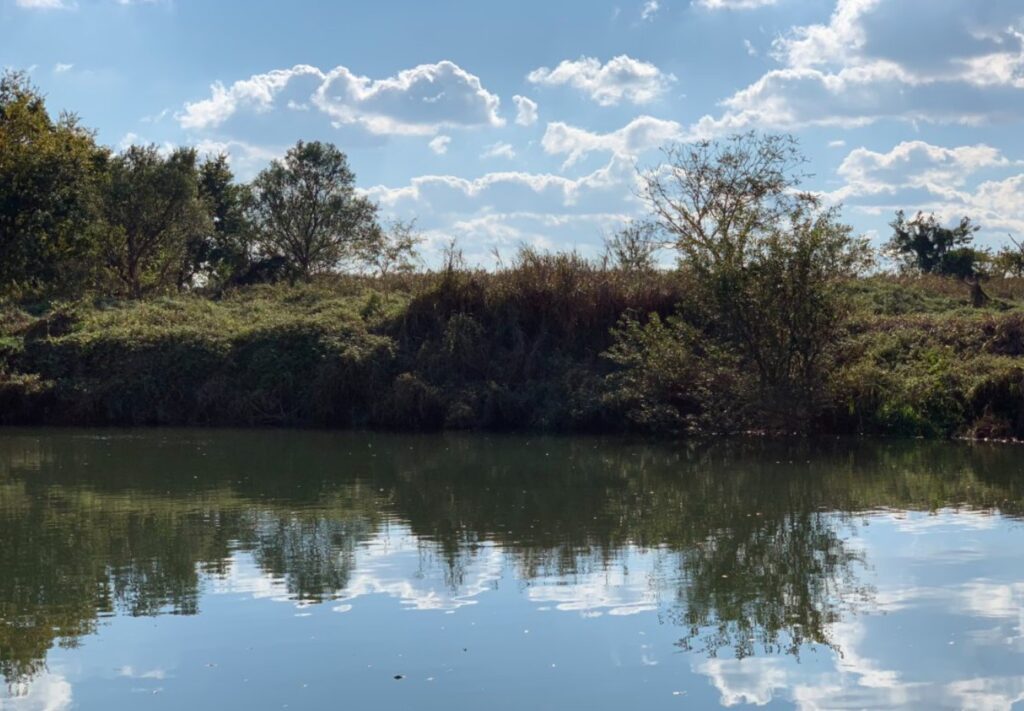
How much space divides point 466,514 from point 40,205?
2053cm

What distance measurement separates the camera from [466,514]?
1628 cm

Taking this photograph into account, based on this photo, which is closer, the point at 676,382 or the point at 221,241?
the point at 676,382

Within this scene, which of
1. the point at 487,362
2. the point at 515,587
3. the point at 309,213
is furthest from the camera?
the point at 309,213

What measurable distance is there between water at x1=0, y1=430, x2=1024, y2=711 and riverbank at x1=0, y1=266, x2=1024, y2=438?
4.74 metres

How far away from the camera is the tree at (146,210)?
4597 centimetres

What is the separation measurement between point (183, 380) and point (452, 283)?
710cm

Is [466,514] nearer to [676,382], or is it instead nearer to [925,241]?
[676,382]

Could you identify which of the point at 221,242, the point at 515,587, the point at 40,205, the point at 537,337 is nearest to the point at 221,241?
the point at 221,242

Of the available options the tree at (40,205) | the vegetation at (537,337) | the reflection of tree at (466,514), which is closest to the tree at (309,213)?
the vegetation at (537,337)

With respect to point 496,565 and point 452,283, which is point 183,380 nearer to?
point 452,283

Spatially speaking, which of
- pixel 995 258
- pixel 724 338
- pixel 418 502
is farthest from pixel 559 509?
pixel 995 258

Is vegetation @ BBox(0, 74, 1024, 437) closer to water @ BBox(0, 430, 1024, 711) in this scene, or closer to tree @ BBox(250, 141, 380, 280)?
water @ BBox(0, 430, 1024, 711)

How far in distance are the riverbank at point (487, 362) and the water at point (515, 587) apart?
474 centimetres

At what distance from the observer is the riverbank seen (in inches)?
1013
